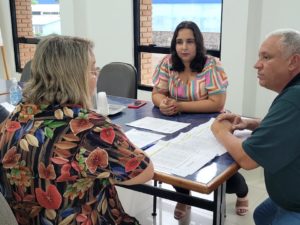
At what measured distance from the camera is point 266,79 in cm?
148

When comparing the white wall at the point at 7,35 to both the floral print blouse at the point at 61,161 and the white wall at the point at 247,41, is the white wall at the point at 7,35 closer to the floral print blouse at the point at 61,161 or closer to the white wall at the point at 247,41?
the white wall at the point at 247,41

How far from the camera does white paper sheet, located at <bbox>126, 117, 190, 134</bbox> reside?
185 centimetres

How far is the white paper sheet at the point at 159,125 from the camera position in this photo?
185 centimetres

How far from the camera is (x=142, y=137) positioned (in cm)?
174

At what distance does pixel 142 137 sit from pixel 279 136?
0.69m

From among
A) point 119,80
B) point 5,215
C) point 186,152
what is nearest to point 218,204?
point 186,152

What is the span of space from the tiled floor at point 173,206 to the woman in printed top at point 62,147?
4.29 feet

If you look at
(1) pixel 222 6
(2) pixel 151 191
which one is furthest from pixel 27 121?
(1) pixel 222 6

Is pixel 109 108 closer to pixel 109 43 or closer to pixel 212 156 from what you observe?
pixel 212 156

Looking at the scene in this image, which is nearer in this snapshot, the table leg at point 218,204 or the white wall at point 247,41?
the table leg at point 218,204

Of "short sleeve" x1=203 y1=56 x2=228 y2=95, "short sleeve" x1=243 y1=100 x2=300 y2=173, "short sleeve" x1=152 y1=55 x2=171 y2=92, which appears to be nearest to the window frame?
"short sleeve" x1=152 y1=55 x2=171 y2=92

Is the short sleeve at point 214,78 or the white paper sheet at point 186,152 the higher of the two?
the short sleeve at point 214,78

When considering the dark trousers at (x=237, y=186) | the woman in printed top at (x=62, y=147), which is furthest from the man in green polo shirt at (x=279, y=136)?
the dark trousers at (x=237, y=186)

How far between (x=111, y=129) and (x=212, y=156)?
1.66 ft
